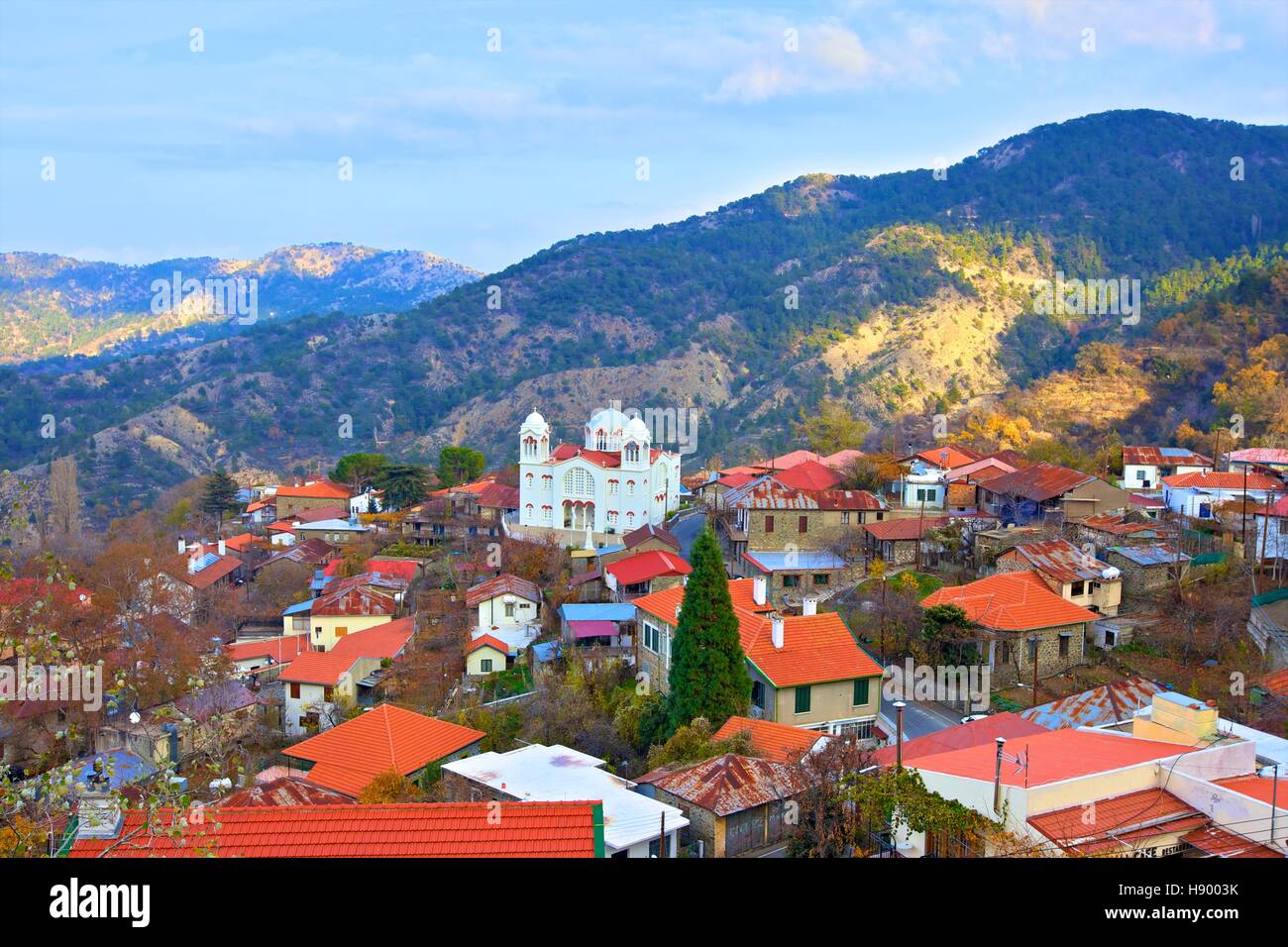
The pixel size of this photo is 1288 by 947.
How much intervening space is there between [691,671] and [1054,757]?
7.01 meters

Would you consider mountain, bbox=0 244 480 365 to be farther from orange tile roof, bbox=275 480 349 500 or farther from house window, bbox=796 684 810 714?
house window, bbox=796 684 810 714

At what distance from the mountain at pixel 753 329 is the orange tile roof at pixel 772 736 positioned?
41.4 metres

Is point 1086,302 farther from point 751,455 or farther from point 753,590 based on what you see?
point 753,590

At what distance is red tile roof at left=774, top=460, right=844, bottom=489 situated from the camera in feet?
105

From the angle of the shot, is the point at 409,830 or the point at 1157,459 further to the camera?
the point at 1157,459

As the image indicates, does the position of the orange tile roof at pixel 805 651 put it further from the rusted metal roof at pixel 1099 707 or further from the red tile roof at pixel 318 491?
the red tile roof at pixel 318 491

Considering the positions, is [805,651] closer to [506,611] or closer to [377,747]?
[377,747]

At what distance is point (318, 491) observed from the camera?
48438mm

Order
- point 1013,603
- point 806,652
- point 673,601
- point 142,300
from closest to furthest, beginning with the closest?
point 806,652
point 1013,603
point 673,601
point 142,300

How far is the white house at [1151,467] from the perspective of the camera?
33.1m

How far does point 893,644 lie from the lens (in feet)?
67.4

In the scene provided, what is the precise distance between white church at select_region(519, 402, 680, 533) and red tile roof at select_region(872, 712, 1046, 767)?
866 inches

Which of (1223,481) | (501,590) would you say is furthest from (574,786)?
(1223,481)
